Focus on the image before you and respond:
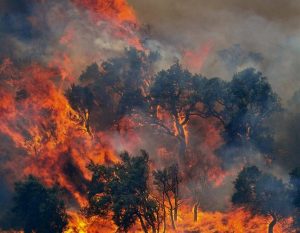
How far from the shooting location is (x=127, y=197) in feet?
183

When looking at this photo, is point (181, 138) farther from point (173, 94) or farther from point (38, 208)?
point (38, 208)

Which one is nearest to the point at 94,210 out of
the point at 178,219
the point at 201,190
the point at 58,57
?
the point at 178,219

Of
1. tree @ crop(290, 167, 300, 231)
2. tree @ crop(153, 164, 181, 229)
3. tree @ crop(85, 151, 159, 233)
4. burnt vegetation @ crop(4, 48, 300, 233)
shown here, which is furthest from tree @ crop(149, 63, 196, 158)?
tree @ crop(290, 167, 300, 231)

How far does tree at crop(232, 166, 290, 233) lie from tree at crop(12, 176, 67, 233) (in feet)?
88.0

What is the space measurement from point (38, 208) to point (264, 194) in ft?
106

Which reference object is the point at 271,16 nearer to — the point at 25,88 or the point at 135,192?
the point at 25,88

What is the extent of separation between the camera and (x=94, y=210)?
191 ft

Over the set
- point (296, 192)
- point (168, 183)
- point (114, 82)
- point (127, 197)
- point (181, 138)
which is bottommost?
point (296, 192)

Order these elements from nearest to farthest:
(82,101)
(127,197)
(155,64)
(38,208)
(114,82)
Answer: (127,197) < (38,208) < (82,101) < (114,82) < (155,64)

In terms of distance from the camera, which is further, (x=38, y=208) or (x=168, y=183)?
(x=168, y=183)

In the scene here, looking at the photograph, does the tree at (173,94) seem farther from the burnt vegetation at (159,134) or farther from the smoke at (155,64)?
the smoke at (155,64)

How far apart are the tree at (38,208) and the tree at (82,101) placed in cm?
2081

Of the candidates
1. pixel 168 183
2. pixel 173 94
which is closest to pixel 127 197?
pixel 168 183

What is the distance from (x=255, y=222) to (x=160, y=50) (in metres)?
51.1
